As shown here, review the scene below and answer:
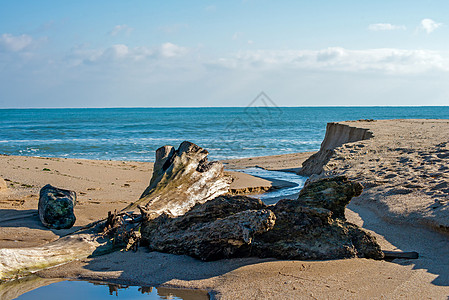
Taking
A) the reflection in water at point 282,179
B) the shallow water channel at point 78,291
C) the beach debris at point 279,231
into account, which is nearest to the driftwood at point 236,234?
the beach debris at point 279,231

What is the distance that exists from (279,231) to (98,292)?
197 centimetres

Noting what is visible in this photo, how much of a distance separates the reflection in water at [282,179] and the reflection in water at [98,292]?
4757mm

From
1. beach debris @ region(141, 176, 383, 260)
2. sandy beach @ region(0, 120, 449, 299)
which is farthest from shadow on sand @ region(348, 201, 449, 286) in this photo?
beach debris @ region(141, 176, 383, 260)

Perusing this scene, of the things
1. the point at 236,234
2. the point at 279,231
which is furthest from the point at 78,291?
the point at 279,231

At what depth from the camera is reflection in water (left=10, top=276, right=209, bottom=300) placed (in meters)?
3.85

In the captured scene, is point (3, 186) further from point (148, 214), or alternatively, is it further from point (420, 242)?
point (420, 242)

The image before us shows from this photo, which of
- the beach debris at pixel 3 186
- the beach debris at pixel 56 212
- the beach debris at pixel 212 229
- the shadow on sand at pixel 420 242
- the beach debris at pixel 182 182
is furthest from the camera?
the beach debris at pixel 3 186

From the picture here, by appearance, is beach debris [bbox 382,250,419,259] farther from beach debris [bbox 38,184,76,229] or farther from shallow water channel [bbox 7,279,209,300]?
beach debris [bbox 38,184,76,229]

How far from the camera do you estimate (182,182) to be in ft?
24.2

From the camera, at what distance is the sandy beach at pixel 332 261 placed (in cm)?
379

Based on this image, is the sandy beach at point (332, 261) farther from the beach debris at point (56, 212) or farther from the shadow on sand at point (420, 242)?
the beach debris at point (56, 212)

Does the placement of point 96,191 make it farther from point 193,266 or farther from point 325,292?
point 325,292

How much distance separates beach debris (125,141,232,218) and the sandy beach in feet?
3.53

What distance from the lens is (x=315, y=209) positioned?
15.1ft
